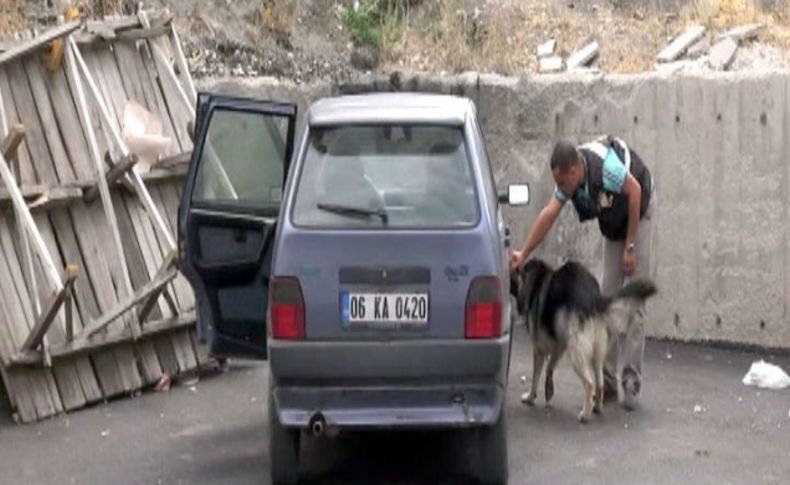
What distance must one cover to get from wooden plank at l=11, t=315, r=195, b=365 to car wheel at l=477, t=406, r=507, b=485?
332cm

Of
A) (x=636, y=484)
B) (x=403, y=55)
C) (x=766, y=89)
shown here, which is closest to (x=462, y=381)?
(x=636, y=484)

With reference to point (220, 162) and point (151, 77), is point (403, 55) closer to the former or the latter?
point (151, 77)

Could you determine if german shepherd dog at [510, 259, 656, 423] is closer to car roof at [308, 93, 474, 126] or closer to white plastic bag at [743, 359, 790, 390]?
car roof at [308, 93, 474, 126]

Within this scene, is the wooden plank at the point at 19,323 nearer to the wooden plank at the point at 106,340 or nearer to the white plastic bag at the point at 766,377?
the wooden plank at the point at 106,340

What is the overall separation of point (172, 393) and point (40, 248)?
1.60 meters

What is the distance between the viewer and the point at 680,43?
14.7 meters

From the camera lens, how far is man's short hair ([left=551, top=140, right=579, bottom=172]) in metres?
10.0

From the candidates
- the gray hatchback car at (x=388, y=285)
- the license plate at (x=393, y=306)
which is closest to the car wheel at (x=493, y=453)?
the gray hatchback car at (x=388, y=285)

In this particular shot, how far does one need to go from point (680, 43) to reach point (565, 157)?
5.07 meters

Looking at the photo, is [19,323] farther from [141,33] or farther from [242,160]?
[141,33]

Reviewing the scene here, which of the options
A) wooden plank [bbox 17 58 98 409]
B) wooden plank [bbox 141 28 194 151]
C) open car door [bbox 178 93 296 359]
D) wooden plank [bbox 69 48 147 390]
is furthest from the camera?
wooden plank [bbox 141 28 194 151]

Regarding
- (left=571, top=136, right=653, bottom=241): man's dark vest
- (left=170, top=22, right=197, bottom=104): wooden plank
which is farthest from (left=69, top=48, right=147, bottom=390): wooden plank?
(left=571, top=136, right=653, bottom=241): man's dark vest

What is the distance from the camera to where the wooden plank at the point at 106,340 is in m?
10.4

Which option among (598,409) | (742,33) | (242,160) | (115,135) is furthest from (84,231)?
(742,33)
